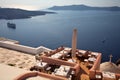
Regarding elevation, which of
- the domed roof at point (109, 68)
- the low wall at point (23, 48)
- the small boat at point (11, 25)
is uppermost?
the low wall at point (23, 48)

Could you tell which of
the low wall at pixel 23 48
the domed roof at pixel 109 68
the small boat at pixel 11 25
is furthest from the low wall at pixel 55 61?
the small boat at pixel 11 25

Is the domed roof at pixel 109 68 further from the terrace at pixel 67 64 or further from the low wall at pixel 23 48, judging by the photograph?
the low wall at pixel 23 48

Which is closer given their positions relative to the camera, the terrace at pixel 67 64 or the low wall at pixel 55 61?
the terrace at pixel 67 64

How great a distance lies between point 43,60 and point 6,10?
159 metres

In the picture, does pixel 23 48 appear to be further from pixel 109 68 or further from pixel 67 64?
pixel 109 68

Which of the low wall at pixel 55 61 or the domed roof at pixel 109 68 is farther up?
the low wall at pixel 55 61

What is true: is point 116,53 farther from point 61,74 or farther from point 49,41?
point 61,74

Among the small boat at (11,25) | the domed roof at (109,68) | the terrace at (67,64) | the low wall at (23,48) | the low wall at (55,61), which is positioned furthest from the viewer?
the small boat at (11,25)

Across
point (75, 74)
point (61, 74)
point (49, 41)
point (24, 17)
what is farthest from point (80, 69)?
point (24, 17)

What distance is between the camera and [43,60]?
63.3ft

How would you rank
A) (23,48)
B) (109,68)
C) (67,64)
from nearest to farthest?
1. (67,64)
2. (109,68)
3. (23,48)

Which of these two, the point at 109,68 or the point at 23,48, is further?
the point at 23,48

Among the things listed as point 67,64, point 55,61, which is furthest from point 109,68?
point 55,61

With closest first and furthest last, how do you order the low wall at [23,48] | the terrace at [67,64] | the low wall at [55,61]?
the terrace at [67,64] → the low wall at [55,61] → the low wall at [23,48]
